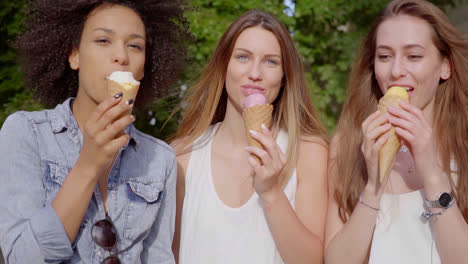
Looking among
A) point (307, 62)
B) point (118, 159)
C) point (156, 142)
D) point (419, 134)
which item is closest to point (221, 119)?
point (156, 142)

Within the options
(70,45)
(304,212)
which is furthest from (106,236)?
(304,212)

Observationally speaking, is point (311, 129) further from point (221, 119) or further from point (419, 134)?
point (419, 134)

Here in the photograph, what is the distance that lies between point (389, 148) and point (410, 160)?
64 centimetres

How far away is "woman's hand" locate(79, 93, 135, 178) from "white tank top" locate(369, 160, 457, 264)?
1.76m

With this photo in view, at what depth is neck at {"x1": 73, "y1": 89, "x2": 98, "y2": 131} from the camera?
322cm

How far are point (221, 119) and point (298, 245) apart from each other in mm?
1274

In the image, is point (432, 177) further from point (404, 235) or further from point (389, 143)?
point (404, 235)

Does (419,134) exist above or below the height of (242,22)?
below

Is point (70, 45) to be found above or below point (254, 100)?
above

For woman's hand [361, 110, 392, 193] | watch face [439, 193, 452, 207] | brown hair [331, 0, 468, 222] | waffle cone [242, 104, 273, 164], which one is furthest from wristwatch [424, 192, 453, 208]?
waffle cone [242, 104, 273, 164]

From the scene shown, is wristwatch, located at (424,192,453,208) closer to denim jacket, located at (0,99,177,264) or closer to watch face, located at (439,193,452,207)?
watch face, located at (439,193,452,207)

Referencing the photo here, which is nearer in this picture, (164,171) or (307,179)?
(164,171)

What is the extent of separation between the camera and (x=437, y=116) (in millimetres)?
3801

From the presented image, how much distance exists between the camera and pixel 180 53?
13.3 ft
